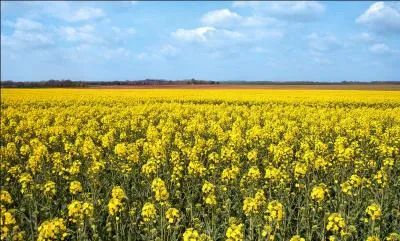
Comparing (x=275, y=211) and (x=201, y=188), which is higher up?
(x=275, y=211)

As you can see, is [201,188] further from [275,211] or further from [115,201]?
[275,211]

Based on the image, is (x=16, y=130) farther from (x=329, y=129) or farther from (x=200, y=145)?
(x=329, y=129)

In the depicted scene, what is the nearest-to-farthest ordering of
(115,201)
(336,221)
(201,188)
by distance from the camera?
(336,221), (115,201), (201,188)

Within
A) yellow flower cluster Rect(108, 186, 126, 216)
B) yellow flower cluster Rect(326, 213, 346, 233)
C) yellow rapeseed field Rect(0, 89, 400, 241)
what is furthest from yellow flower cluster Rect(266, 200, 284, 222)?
yellow flower cluster Rect(108, 186, 126, 216)

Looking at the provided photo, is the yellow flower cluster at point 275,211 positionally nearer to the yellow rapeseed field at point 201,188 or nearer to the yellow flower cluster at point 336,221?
the yellow rapeseed field at point 201,188

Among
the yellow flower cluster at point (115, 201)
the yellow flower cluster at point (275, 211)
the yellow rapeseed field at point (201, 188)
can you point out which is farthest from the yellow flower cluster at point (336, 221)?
the yellow flower cluster at point (115, 201)

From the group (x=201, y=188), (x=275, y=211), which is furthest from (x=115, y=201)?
(x=201, y=188)

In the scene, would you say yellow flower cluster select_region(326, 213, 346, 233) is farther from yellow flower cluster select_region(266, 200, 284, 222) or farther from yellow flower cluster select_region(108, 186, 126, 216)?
yellow flower cluster select_region(108, 186, 126, 216)

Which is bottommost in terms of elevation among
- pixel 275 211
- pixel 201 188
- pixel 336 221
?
pixel 201 188

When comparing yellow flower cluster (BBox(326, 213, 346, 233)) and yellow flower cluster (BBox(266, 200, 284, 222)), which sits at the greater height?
yellow flower cluster (BBox(266, 200, 284, 222))

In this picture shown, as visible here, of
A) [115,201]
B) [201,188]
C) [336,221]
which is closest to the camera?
[336,221]

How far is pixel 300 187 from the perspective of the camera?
8930mm

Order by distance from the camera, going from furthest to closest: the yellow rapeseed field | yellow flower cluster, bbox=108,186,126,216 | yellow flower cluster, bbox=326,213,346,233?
the yellow rapeseed field → yellow flower cluster, bbox=108,186,126,216 → yellow flower cluster, bbox=326,213,346,233

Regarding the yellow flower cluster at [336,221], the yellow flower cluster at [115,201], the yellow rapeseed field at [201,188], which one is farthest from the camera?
the yellow rapeseed field at [201,188]
